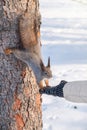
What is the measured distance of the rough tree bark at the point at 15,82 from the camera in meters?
2.62

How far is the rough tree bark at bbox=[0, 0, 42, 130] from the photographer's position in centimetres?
262

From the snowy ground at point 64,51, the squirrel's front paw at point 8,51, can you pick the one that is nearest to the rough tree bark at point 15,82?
the squirrel's front paw at point 8,51

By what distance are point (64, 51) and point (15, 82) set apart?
190 inches

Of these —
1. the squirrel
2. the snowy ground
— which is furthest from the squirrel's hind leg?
the snowy ground

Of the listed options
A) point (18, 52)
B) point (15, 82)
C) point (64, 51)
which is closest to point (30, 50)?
point (18, 52)

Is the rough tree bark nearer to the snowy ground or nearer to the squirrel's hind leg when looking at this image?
the squirrel's hind leg

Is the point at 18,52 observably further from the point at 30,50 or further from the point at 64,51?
the point at 64,51

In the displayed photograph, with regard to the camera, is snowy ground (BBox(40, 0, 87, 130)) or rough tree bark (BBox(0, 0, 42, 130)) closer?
rough tree bark (BBox(0, 0, 42, 130))

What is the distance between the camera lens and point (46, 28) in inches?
364

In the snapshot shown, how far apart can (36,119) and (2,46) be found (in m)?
0.59

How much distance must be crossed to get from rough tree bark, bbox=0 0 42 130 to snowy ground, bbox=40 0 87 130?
1531mm

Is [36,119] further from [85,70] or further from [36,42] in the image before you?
[85,70]

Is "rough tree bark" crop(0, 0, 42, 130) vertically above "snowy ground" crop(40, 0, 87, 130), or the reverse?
"rough tree bark" crop(0, 0, 42, 130)

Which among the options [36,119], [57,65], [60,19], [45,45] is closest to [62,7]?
[60,19]
